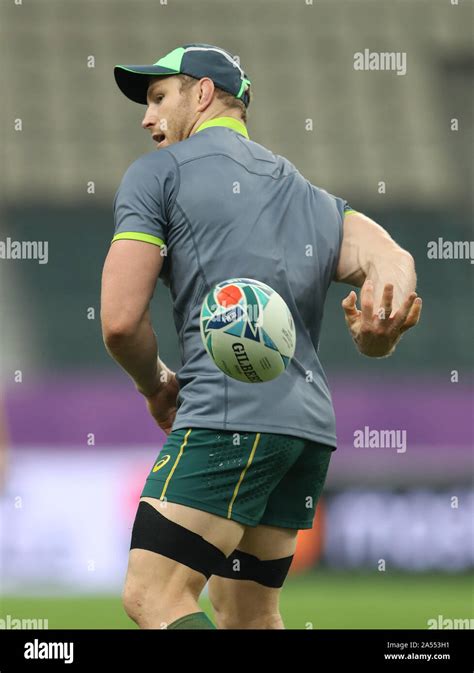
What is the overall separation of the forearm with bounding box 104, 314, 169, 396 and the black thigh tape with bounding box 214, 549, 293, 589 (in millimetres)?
604

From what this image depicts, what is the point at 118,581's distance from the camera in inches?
426

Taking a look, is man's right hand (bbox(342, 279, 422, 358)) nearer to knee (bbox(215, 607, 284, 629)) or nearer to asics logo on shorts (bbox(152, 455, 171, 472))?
asics logo on shorts (bbox(152, 455, 171, 472))

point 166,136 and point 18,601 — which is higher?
point 166,136

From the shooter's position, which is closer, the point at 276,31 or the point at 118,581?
the point at 118,581

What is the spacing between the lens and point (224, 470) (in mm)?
3547

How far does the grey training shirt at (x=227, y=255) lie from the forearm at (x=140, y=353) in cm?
12

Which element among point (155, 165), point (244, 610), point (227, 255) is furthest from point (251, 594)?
point (155, 165)

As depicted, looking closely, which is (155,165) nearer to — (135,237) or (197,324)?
(135,237)
